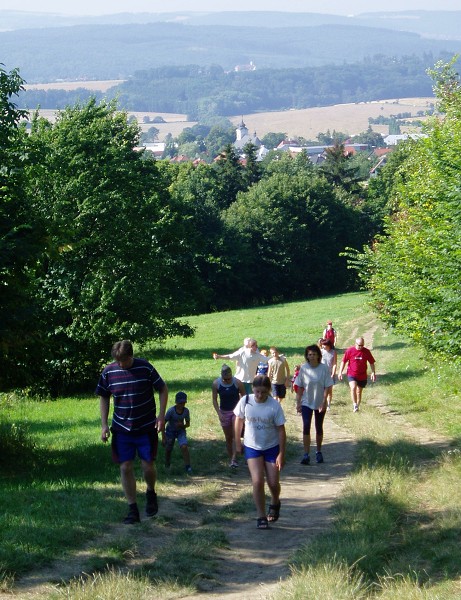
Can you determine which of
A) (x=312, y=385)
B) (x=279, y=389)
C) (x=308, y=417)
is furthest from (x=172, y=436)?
(x=279, y=389)

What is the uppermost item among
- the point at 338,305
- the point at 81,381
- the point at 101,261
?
the point at 101,261

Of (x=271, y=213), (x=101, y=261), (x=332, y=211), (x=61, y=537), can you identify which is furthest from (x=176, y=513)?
(x=332, y=211)

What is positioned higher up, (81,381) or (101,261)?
Answer: (101,261)

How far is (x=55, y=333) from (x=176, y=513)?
13489mm

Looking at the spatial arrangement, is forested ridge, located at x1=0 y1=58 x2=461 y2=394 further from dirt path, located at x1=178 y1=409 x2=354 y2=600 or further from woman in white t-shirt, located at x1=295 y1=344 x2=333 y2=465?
dirt path, located at x1=178 y1=409 x2=354 y2=600

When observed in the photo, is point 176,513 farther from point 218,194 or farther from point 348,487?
point 218,194

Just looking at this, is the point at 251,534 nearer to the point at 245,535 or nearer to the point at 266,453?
the point at 245,535

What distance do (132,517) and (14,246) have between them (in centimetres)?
445

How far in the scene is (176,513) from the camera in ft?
34.8

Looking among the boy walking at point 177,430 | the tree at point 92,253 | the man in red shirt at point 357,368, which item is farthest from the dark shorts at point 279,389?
the tree at point 92,253

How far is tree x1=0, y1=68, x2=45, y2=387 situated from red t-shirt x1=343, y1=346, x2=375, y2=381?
7662mm

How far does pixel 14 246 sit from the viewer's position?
12.6 meters

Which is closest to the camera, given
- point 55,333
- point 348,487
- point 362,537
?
point 362,537

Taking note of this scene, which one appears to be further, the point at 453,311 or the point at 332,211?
the point at 332,211
